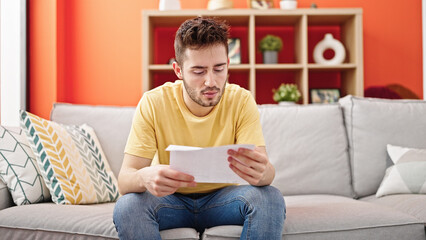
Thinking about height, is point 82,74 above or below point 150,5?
below

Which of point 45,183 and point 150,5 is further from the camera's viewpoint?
point 150,5

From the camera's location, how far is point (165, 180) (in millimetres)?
1184

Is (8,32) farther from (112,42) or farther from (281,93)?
(281,93)

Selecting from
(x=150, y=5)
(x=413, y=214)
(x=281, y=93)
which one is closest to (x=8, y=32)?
(x=150, y=5)

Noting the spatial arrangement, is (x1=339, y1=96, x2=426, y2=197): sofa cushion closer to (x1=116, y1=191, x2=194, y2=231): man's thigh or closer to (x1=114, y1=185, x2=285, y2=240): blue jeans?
(x1=114, y1=185, x2=285, y2=240): blue jeans

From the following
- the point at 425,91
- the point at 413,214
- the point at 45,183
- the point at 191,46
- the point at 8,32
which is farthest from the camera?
the point at 425,91

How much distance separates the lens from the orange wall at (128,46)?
10.8 ft

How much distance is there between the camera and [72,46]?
10.8 feet

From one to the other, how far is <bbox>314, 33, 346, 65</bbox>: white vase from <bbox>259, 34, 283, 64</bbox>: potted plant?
280 millimetres

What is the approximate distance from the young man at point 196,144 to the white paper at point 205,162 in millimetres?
22

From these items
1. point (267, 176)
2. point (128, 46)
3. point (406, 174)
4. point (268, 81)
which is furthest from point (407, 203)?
point (128, 46)

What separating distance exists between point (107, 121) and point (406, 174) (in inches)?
55.8

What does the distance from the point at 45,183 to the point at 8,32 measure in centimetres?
158

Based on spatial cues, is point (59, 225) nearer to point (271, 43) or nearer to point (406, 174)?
point (406, 174)
